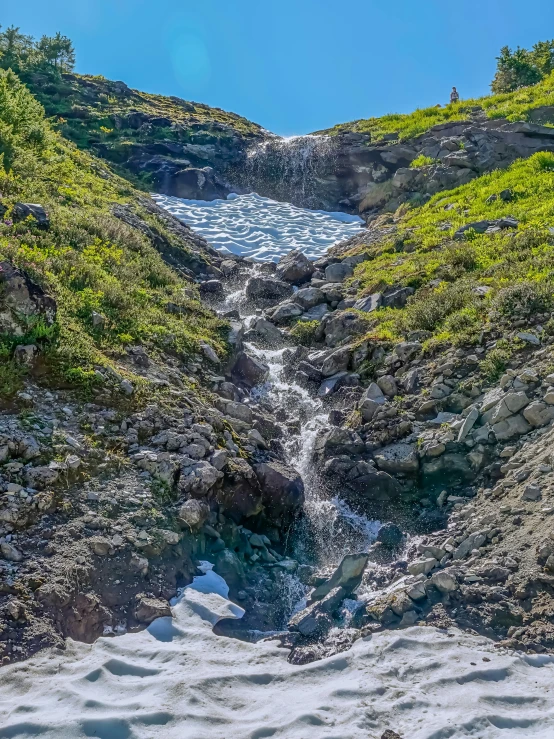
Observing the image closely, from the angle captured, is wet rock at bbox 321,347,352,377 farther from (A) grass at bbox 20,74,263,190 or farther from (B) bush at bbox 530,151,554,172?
(A) grass at bbox 20,74,263,190

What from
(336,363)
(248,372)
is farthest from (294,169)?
(248,372)

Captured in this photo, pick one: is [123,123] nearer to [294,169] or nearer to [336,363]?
[294,169]

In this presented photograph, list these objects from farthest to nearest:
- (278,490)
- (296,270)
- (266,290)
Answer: (296,270)
(266,290)
(278,490)

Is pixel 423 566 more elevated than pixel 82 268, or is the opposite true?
pixel 82 268

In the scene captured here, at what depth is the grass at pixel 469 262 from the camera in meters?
10.2

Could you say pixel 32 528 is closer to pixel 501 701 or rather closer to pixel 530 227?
pixel 501 701

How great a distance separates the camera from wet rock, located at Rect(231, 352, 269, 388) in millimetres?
10977

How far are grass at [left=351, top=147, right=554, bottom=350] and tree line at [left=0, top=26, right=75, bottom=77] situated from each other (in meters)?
23.7

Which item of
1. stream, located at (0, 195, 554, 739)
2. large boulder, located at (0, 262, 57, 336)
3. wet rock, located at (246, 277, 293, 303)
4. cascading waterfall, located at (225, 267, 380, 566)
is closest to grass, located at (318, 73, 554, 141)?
wet rock, located at (246, 277, 293, 303)

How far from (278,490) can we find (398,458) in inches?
75.7

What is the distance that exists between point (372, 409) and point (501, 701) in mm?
5419

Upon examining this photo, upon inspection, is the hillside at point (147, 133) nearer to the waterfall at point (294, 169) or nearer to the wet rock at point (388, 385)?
the waterfall at point (294, 169)

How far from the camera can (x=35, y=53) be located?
3148 centimetres

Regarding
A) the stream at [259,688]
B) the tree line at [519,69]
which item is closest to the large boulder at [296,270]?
the stream at [259,688]
